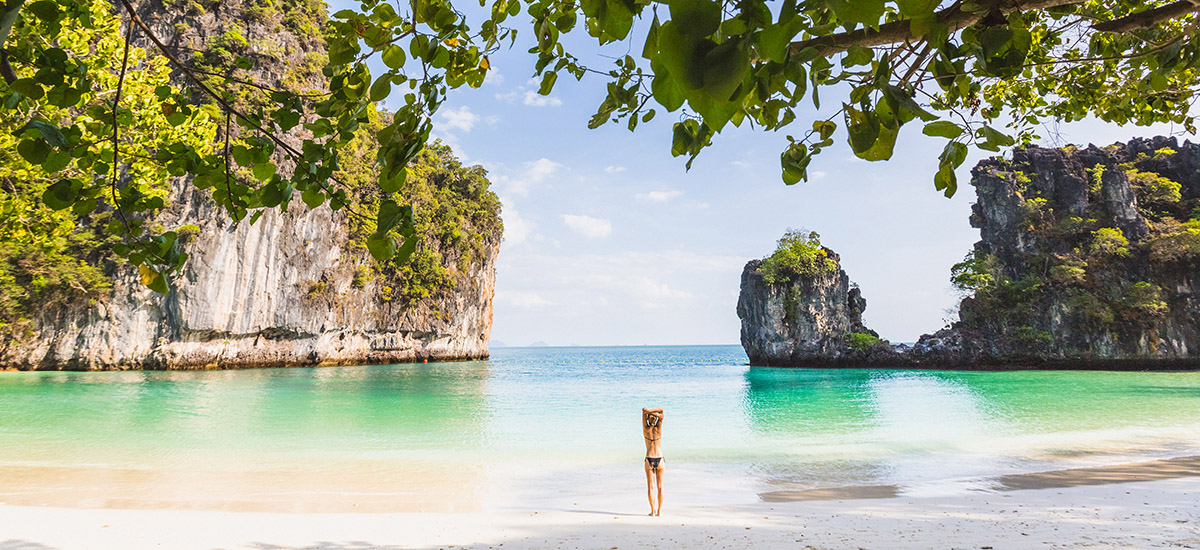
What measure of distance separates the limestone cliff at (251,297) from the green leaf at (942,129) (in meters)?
21.8

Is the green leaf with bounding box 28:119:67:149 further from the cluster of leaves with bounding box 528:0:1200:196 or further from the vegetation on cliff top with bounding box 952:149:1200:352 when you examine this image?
the vegetation on cliff top with bounding box 952:149:1200:352

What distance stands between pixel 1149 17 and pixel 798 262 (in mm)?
30229

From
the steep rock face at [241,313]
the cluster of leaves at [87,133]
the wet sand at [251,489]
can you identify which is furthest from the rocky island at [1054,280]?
the cluster of leaves at [87,133]

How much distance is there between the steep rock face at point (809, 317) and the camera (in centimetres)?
2943

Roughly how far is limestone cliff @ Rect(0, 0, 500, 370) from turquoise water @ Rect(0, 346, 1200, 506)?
646cm

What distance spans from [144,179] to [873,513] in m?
6.51

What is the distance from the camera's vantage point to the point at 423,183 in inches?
1224

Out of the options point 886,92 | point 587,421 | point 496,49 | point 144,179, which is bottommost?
point 587,421

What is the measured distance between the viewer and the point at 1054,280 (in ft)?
85.7

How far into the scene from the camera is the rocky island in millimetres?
24219

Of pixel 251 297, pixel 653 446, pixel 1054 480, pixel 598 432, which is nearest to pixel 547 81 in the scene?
pixel 653 446

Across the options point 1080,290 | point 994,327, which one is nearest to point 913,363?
point 994,327

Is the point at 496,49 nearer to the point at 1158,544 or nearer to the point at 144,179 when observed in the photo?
the point at 144,179

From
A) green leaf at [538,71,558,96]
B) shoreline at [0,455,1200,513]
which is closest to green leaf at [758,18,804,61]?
green leaf at [538,71,558,96]
